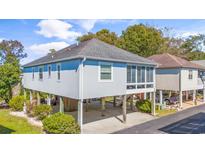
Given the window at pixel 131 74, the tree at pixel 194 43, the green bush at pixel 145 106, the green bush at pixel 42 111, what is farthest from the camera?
the tree at pixel 194 43

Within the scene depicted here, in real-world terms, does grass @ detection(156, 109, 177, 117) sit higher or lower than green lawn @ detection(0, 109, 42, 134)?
higher

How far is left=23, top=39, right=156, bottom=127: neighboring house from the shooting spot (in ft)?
43.6

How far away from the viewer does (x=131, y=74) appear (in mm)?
17125

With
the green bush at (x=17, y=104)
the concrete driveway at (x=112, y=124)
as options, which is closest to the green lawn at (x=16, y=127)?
the concrete driveway at (x=112, y=124)

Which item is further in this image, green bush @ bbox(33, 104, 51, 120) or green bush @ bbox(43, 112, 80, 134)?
green bush @ bbox(33, 104, 51, 120)

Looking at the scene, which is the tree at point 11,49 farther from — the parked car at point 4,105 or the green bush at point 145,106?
the green bush at point 145,106

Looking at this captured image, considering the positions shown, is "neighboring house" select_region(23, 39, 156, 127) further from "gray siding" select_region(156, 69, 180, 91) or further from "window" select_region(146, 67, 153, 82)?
"gray siding" select_region(156, 69, 180, 91)

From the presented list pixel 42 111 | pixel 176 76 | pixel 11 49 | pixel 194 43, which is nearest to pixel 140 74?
pixel 176 76

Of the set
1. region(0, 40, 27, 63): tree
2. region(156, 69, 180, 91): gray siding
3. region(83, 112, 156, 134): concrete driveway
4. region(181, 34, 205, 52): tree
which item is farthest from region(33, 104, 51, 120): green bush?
region(181, 34, 205, 52): tree

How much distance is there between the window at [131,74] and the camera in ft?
55.2

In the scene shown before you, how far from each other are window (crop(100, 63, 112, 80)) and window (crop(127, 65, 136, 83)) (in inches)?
95.7

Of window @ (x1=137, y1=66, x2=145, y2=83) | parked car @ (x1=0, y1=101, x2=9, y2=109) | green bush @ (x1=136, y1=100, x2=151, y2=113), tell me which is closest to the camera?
window @ (x1=137, y1=66, x2=145, y2=83)
